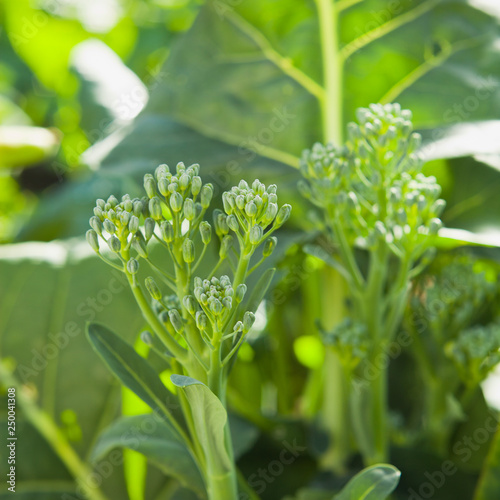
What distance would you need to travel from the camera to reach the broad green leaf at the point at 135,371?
37 cm

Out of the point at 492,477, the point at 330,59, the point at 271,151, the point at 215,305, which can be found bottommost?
the point at 492,477

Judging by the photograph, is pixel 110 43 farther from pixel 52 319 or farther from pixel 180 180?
pixel 180 180

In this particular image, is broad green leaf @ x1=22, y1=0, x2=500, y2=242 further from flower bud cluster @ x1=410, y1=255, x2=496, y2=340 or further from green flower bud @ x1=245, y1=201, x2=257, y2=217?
green flower bud @ x1=245, y1=201, x2=257, y2=217

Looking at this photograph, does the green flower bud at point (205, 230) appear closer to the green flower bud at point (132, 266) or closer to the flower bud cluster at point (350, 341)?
the green flower bud at point (132, 266)

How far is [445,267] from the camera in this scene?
0.54 m

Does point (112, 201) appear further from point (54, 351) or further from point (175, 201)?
point (54, 351)

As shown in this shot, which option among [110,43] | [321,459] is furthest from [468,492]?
[110,43]

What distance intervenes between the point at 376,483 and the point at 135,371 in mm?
160

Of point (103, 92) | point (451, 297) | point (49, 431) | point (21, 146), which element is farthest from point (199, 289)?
point (21, 146)

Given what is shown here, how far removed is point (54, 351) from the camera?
2.05 ft

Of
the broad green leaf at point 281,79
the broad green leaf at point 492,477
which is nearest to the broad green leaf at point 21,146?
the broad green leaf at point 281,79

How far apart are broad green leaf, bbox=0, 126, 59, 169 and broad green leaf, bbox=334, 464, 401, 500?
0.75 metres

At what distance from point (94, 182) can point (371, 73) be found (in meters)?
0.47

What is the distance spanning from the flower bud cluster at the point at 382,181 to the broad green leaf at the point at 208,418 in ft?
0.55
